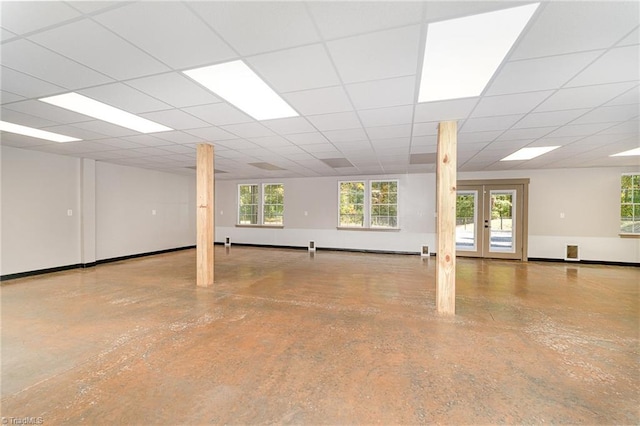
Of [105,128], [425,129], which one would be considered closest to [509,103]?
[425,129]

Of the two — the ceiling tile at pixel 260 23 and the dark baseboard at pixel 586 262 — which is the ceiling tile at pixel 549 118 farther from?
the dark baseboard at pixel 586 262

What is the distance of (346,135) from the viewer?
166 inches

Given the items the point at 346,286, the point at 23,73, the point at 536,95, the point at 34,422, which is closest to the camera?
the point at 34,422

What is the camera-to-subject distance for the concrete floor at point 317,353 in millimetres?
1779

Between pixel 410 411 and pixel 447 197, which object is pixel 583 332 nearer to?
pixel 447 197

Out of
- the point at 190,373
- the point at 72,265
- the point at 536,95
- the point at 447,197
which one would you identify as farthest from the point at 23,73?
the point at 72,265

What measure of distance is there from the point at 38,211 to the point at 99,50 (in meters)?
5.46

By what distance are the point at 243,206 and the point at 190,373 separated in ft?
27.3

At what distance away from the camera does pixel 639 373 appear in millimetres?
2191

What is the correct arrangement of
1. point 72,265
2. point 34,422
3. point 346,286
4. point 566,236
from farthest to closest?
point 566,236, point 72,265, point 346,286, point 34,422

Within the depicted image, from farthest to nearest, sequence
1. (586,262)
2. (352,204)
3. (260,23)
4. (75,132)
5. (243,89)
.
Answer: (352,204), (586,262), (75,132), (243,89), (260,23)

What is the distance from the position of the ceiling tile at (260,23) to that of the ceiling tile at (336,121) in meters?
1.45

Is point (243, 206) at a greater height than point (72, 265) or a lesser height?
greater

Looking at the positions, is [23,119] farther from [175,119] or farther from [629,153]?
[629,153]
